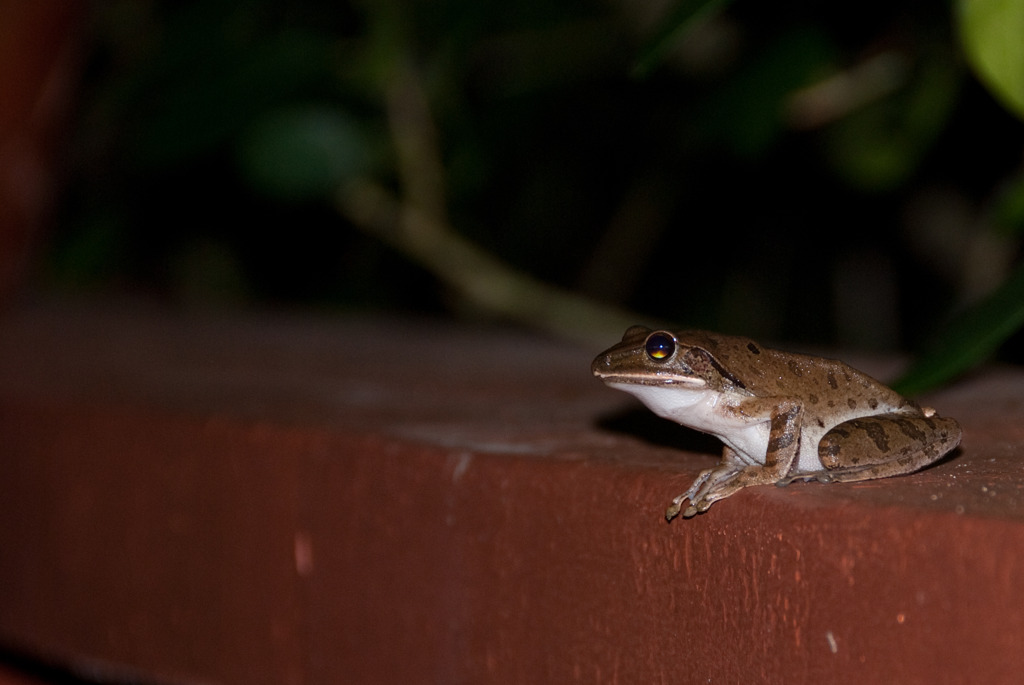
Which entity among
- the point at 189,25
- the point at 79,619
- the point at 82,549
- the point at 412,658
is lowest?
the point at 79,619

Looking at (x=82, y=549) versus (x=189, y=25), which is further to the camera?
(x=189, y=25)

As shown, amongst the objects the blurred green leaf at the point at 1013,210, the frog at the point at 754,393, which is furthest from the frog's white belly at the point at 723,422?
the blurred green leaf at the point at 1013,210

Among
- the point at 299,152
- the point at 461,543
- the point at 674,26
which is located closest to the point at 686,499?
the point at 461,543

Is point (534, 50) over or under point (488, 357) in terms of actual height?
over

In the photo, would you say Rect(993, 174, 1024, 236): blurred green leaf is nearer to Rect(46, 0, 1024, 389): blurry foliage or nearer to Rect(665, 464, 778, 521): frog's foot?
Rect(46, 0, 1024, 389): blurry foliage

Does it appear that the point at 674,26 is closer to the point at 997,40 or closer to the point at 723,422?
the point at 997,40

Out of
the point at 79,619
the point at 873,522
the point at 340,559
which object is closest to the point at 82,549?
the point at 79,619

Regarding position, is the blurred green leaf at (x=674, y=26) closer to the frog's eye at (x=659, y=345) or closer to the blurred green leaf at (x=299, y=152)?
the frog's eye at (x=659, y=345)

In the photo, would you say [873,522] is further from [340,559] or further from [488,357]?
[488,357]
